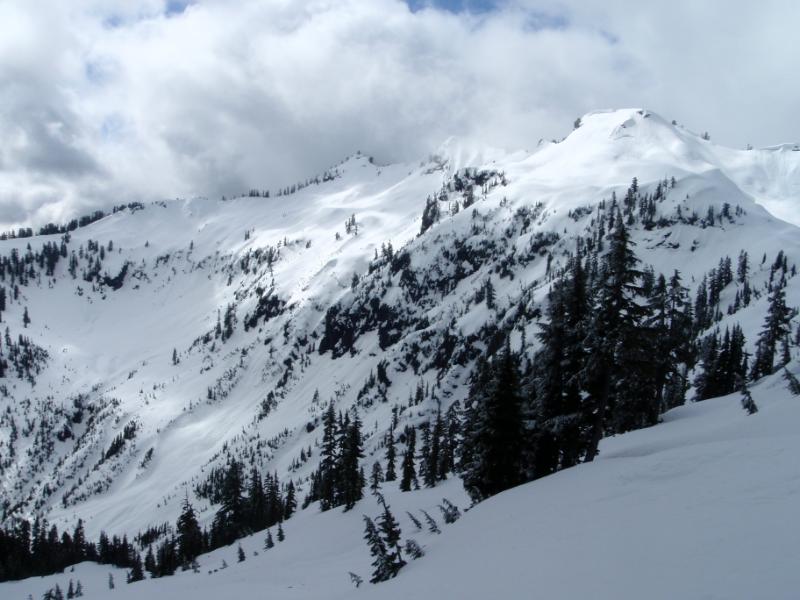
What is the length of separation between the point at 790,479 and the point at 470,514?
1424 cm

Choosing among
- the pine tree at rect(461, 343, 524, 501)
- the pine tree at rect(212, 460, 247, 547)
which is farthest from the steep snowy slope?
the pine tree at rect(212, 460, 247, 547)

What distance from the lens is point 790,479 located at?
14.6 m

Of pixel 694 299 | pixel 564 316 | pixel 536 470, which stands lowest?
pixel 536 470

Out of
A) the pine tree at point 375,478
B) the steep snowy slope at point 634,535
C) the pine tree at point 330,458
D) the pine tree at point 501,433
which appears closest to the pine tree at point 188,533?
the pine tree at point 330,458

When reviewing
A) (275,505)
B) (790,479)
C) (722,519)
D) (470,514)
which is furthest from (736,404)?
(275,505)

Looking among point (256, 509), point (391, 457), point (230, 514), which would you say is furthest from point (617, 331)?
point (256, 509)

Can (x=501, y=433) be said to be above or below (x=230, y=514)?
above

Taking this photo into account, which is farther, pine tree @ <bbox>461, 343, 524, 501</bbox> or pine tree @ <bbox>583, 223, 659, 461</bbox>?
pine tree @ <bbox>461, 343, 524, 501</bbox>

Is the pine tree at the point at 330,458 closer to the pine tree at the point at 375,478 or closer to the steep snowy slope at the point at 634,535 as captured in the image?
the pine tree at the point at 375,478

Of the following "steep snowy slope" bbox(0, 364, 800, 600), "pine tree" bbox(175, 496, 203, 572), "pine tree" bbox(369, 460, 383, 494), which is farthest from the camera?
"pine tree" bbox(175, 496, 203, 572)

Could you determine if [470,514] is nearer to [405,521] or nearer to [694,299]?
[405,521]

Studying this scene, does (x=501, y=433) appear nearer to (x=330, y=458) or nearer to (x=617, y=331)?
(x=617, y=331)

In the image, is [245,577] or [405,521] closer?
[245,577]

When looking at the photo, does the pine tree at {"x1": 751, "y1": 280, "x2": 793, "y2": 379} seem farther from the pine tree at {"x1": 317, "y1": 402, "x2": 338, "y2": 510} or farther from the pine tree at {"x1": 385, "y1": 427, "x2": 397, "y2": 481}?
the pine tree at {"x1": 317, "y1": 402, "x2": 338, "y2": 510}
